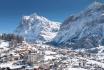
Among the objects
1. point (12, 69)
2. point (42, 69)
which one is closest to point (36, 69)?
point (42, 69)

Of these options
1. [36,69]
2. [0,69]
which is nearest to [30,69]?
[36,69]

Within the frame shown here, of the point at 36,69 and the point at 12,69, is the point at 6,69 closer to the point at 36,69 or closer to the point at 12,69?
the point at 12,69

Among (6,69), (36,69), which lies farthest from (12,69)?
(36,69)

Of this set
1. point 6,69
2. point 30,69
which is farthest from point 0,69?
point 30,69

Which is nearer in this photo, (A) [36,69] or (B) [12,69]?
(A) [36,69]

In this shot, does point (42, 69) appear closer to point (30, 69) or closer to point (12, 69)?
point (30, 69)

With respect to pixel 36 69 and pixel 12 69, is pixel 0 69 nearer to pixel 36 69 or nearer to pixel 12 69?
pixel 12 69

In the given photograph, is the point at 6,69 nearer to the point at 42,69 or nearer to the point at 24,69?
the point at 24,69
